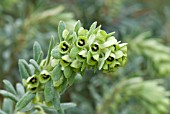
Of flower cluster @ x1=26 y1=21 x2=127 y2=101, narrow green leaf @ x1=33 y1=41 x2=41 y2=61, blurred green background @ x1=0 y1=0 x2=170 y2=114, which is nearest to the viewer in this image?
flower cluster @ x1=26 y1=21 x2=127 y2=101

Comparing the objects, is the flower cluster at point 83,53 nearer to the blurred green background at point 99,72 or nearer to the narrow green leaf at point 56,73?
the narrow green leaf at point 56,73

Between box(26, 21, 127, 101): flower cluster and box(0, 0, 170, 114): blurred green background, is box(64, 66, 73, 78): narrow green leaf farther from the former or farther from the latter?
box(0, 0, 170, 114): blurred green background

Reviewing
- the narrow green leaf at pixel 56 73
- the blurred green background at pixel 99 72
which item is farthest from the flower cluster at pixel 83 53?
the blurred green background at pixel 99 72

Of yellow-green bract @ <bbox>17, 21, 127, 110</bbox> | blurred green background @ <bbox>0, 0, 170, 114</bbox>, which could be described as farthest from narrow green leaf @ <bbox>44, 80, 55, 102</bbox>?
blurred green background @ <bbox>0, 0, 170, 114</bbox>

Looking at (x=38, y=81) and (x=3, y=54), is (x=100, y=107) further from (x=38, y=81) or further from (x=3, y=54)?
(x=38, y=81)

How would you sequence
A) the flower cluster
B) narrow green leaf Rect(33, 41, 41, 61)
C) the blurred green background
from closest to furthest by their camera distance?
the flower cluster < narrow green leaf Rect(33, 41, 41, 61) < the blurred green background

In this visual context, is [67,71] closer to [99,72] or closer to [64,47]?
[64,47]
